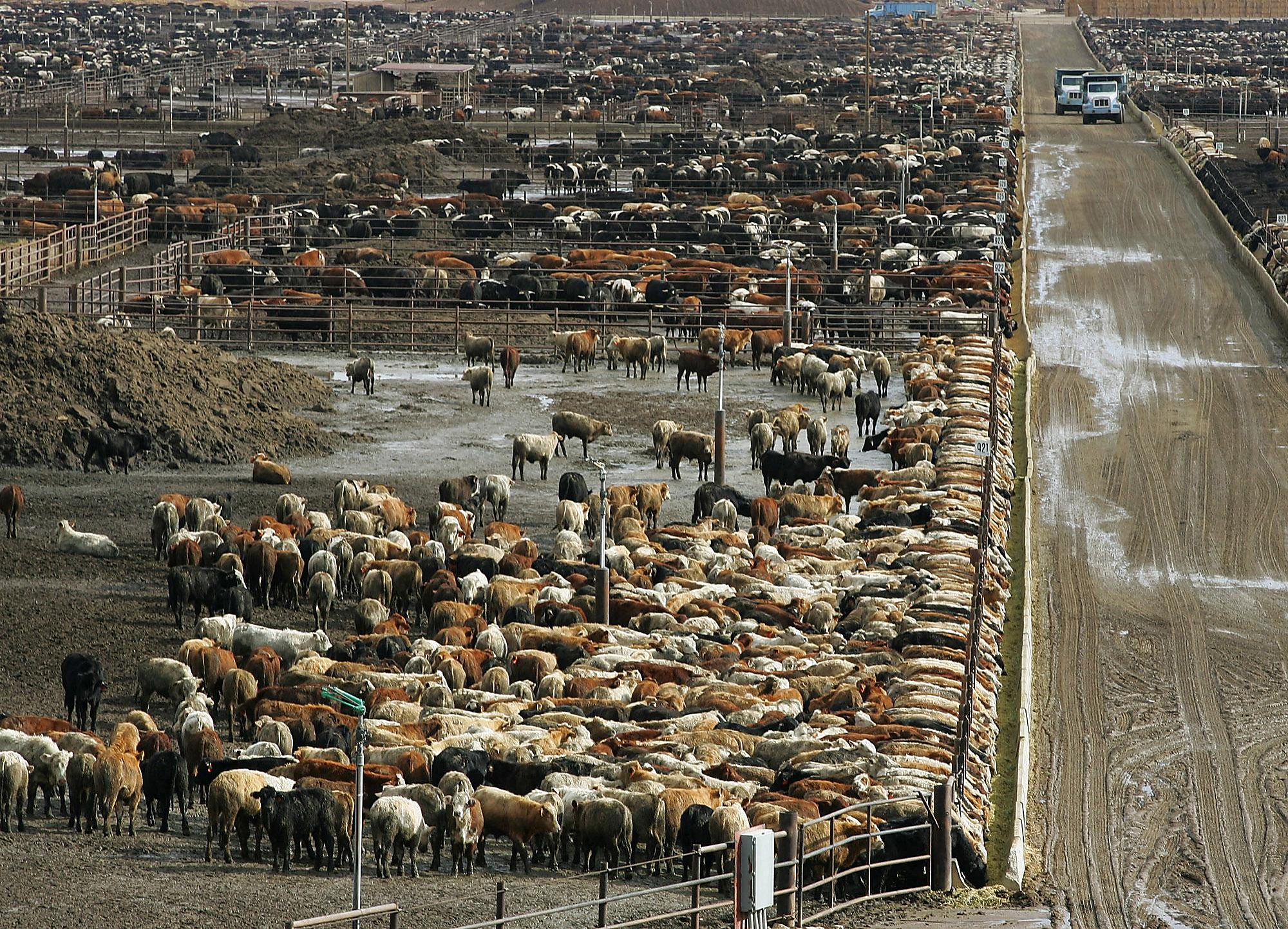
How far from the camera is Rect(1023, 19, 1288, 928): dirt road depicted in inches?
680

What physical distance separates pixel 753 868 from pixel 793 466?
19.5 meters

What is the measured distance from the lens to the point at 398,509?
27.3 metres

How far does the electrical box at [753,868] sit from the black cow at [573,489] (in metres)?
17.0

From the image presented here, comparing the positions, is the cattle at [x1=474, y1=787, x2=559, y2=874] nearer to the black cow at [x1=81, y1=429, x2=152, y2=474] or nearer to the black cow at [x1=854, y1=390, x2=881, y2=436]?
the black cow at [x1=81, y1=429, x2=152, y2=474]

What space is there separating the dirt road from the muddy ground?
4.36 m

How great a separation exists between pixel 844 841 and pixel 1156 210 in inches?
1881

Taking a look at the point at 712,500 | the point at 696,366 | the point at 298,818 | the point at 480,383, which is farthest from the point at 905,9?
the point at 298,818

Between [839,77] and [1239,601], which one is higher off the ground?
[839,77]

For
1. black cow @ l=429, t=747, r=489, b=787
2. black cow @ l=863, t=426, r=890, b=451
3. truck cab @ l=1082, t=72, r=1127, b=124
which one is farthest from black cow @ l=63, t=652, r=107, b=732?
truck cab @ l=1082, t=72, r=1127, b=124

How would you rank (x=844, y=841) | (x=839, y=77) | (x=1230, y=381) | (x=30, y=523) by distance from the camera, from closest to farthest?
(x=844, y=841) → (x=30, y=523) → (x=1230, y=381) → (x=839, y=77)

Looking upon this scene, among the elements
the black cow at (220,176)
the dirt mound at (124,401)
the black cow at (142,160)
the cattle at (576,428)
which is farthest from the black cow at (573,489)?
the black cow at (142,160)

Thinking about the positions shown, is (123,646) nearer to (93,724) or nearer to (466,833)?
(93,724)

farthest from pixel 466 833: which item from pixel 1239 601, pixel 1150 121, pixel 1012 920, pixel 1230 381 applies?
pixel 1150 121

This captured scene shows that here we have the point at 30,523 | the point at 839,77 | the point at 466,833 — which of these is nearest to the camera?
the point at 466,833
